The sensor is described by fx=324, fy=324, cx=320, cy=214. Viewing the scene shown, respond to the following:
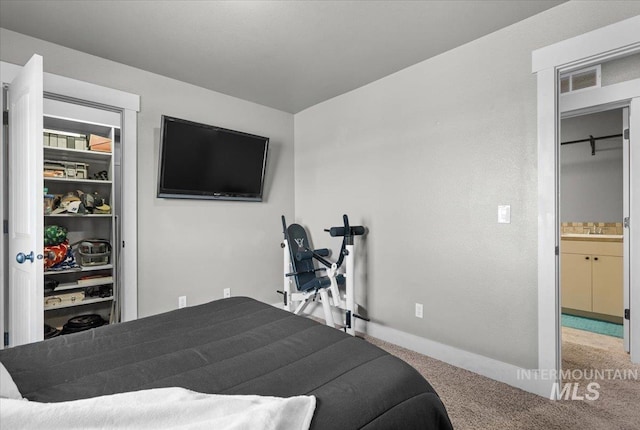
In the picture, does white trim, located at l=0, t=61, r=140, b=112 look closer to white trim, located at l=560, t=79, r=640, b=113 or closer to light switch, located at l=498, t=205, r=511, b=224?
light switch, located at l=498, t=205, r=511, b=224

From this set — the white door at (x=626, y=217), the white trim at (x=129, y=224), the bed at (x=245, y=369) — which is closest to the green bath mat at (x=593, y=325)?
the white door at (x=626, y=217)

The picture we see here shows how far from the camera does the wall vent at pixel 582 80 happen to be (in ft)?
8.77

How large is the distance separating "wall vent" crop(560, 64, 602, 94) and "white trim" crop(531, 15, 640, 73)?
0.71 m

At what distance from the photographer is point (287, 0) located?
6.59ft

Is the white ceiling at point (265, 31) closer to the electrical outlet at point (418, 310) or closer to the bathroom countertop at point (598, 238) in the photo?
the electrical outlet at point (418, 310)

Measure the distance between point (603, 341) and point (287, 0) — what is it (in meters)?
4.02

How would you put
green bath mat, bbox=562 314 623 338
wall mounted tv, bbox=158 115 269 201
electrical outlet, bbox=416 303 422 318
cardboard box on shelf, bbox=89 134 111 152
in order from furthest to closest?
cardboard box on shelf, bbox=89 134 111 152, green bath mat, bbox=562 314 623 338, wall mounted tv, bbox=158 115 269 201, electrical outlet, bbox=416 303 422 318

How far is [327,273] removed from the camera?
3158 mm

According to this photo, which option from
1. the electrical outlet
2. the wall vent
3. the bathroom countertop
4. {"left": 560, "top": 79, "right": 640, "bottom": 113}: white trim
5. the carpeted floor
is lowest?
the carpeted floor

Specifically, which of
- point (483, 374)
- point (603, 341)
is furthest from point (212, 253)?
point (603, 341)

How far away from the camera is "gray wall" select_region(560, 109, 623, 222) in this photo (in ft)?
13.1

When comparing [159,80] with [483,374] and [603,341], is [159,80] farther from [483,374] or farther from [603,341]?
[603,341]

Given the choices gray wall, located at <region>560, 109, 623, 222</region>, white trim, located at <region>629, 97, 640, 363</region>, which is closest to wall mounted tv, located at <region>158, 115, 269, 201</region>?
white trim, located at <region>629, 97, 640, 363</region>

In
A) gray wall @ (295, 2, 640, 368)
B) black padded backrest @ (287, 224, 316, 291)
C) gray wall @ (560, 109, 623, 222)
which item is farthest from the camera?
gray wall @ (560, 109, 623, 222)
